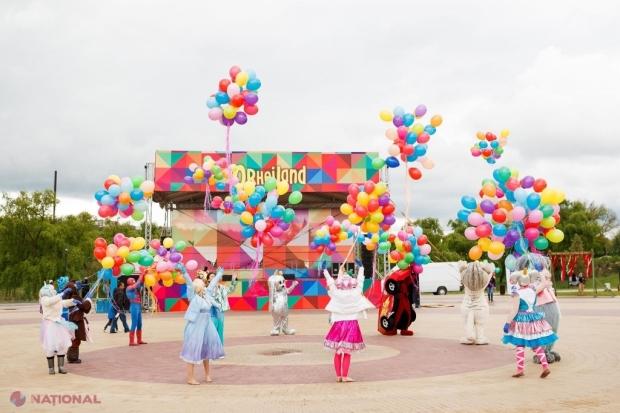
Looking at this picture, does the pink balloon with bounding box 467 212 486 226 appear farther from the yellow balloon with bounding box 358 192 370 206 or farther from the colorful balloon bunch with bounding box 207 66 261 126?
the colorful balloon bunch with bounding box 207 66 261 126

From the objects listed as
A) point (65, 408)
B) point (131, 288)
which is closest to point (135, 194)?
point (131, 288)

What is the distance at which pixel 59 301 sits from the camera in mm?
10820

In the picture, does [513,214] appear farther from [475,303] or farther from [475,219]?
[475,303]

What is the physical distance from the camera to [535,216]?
10391mm

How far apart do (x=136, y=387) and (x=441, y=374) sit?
5067mm

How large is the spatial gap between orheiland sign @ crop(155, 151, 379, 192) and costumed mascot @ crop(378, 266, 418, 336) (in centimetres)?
1190

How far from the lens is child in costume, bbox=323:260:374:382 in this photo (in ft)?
30.7

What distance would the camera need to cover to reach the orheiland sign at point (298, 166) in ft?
90.3

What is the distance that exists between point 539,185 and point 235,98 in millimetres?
7078

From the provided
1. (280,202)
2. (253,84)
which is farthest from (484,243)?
(280,202)

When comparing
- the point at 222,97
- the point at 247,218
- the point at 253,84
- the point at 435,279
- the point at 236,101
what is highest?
the point at 253,84


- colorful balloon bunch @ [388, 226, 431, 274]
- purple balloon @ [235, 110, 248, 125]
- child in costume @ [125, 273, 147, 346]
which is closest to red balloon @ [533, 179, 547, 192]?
colorful balloon bunch @ [388, 226, 431, 274]

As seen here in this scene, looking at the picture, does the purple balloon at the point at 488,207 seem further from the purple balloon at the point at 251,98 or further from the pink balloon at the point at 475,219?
the purple balloon at the point at 251,98

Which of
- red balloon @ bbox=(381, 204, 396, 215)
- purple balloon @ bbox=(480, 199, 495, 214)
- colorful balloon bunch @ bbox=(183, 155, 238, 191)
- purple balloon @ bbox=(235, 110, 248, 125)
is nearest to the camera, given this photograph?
purple balloon @ bbox=(480, 199, 495, 214)
